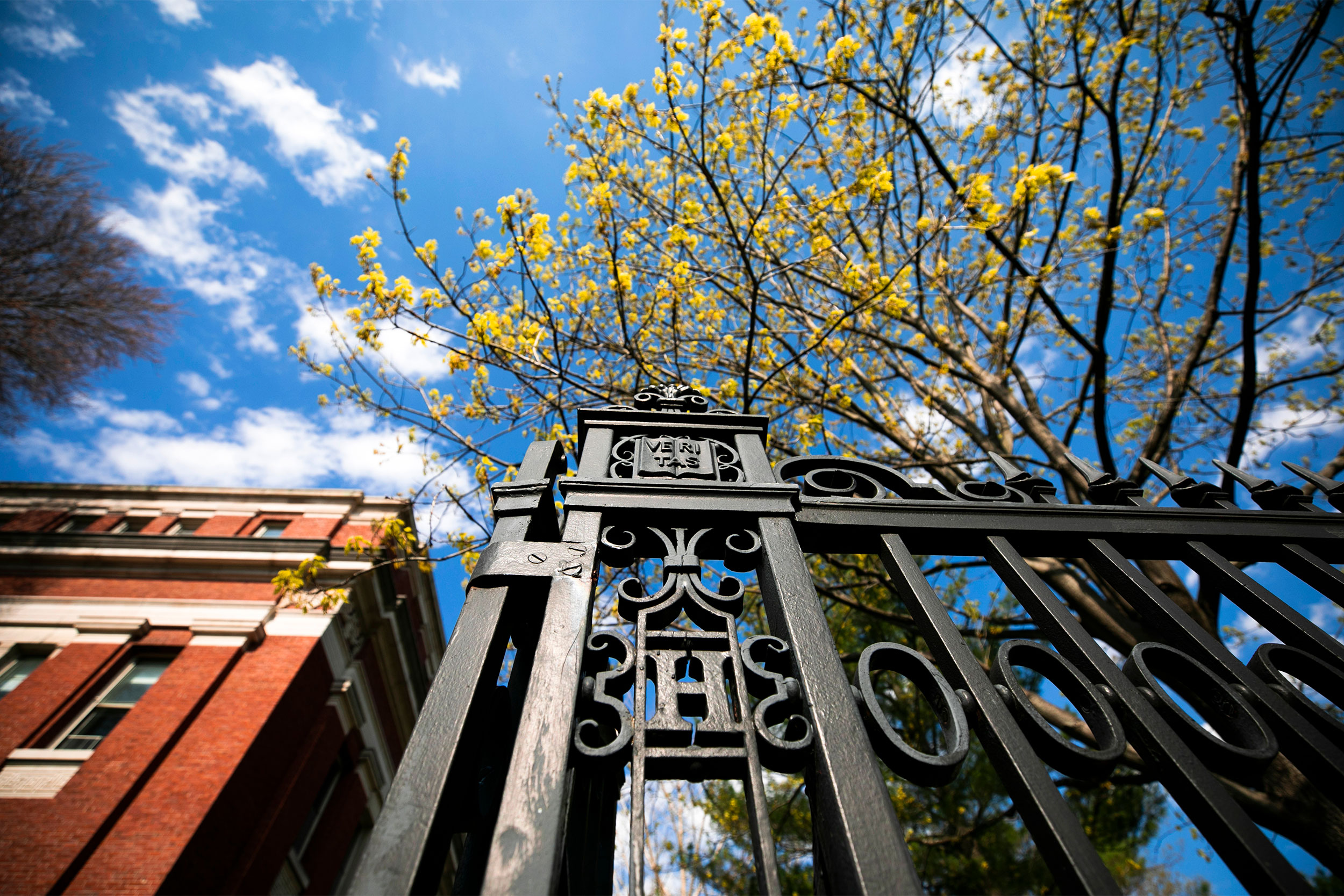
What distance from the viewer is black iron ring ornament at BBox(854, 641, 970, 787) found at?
3.24 feet

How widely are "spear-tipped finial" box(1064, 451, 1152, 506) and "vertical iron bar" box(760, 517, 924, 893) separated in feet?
3.79

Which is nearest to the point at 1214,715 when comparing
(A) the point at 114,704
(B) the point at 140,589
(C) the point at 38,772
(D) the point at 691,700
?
(D) the point at 691,700

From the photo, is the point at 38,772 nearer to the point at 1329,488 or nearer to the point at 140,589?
the point at 140,589

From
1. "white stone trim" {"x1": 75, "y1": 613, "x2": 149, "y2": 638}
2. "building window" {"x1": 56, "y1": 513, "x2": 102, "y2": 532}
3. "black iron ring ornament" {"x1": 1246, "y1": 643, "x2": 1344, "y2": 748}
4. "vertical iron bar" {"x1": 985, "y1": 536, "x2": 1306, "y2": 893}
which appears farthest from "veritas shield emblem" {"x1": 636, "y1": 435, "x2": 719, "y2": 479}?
"building window" {"x1": 56, "y1": 513, "x2": 102, "y2": 532}

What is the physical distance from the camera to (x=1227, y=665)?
128 centimetres

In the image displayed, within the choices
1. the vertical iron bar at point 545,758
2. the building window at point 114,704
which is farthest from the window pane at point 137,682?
the vertical iron bar at point 545,758

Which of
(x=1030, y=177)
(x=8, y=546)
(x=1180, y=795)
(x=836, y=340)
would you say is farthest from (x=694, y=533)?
(x=8, y=546)

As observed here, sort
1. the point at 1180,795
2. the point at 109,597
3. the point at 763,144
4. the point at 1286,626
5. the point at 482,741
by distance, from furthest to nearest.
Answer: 1. the point at 109,597
2. the point at 763,144
3. the point at 1286,626
4. the point at 482,741
5. the point at 1180,795

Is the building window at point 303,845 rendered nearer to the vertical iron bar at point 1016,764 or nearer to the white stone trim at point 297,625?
the white stone trim at point 297,625

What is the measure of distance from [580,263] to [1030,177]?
403 centimetres

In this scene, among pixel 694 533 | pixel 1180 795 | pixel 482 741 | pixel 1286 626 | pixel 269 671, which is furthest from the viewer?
pixel 269 671

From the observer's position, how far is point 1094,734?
1096 millimetres

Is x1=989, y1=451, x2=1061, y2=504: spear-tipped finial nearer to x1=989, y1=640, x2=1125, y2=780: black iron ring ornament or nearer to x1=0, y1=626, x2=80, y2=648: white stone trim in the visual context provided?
x1=989, y1=640, x2=1125, y2=780: black iron ring ornament

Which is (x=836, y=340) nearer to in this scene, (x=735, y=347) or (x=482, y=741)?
(x=735, y=347)
